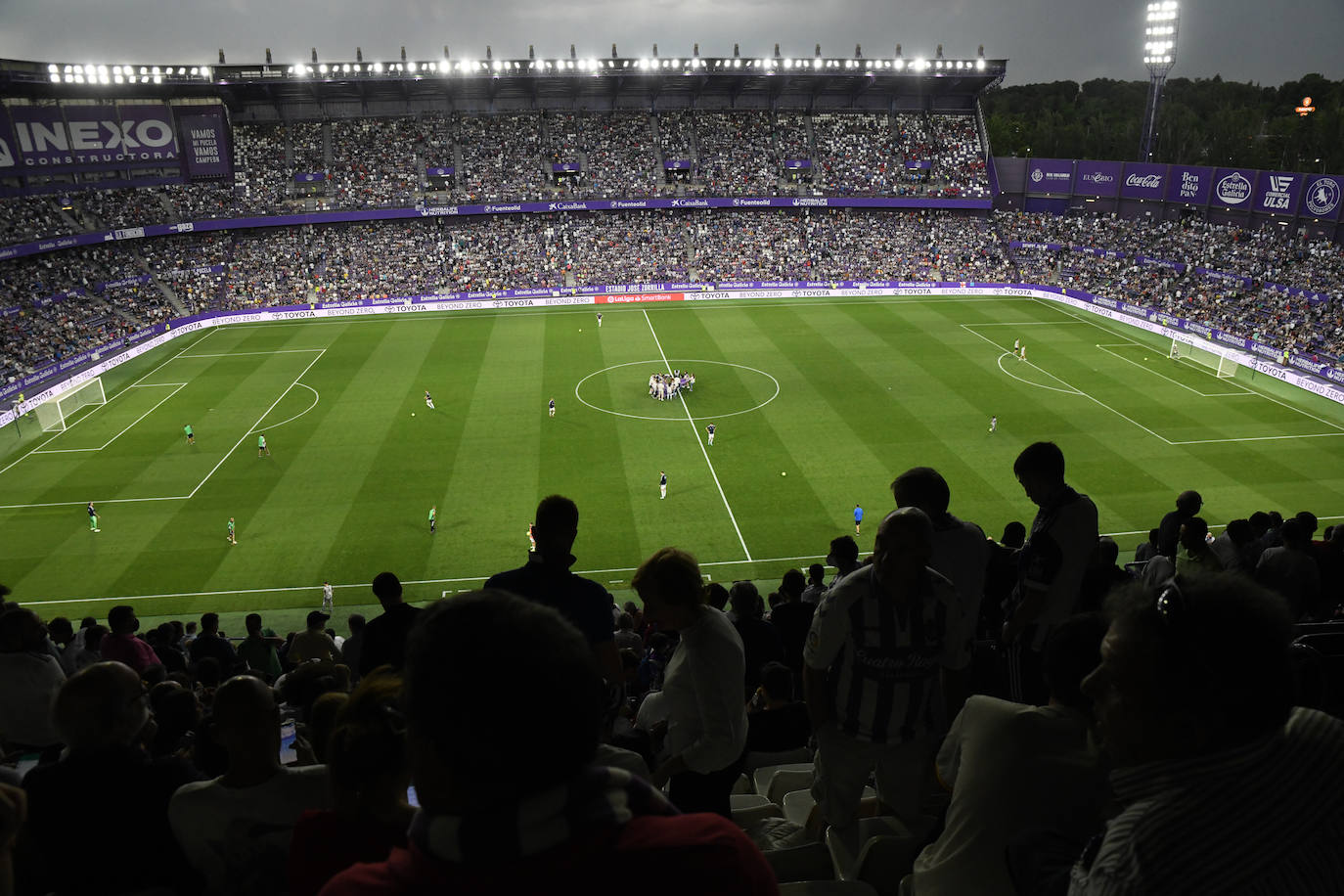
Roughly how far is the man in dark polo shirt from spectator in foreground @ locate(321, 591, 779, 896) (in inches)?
145

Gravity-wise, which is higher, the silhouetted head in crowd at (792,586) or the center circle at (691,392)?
the silhouetted head in crowd at (792,586)

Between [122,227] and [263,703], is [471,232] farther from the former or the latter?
[263,703]

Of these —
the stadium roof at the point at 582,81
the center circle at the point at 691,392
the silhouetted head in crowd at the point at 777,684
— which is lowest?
the center circle at the point at 691,392

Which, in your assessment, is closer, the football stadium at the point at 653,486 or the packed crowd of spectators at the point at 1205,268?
the football stadium at the point at 653,486

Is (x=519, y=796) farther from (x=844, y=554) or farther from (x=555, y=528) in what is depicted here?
(x=844, y=554)

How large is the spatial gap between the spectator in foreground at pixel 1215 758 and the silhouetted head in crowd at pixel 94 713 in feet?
13.7

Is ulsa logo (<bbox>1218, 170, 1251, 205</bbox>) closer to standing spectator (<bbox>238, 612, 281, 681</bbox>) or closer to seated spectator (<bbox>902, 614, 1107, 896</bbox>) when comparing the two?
standing spectator (<bbox>238, 612, 281, 681</bbox>)

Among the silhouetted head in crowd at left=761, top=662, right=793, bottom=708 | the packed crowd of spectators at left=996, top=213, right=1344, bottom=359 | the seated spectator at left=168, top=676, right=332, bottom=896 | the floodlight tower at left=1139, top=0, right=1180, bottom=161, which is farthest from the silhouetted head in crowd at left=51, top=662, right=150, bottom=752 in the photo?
the floodlight tower at left=1139, top=0, right=1180, bottom=161

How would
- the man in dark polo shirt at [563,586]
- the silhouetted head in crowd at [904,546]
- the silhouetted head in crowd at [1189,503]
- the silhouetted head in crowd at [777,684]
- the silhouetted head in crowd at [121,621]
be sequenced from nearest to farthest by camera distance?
the silhouetted head in crowd at [904,546], the man in dark polo shirt at [563,586], the silhouetted head in crowd at [777,684], the silhouetted head in crowd at [121,621], the silhouetted head in crowd at [1189,503]

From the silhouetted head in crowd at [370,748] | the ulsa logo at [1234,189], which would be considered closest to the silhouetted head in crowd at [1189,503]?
the silhouetted head in crowd at [370,748]

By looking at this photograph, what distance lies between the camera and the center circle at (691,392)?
37531 mm

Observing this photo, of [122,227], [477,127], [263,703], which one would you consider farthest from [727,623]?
[477,127]

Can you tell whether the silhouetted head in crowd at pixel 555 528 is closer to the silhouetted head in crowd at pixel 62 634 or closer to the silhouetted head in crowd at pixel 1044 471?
the silhouetted head in crowd at pixel 1044 471

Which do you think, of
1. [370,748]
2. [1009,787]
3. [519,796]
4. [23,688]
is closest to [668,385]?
[23,688]
